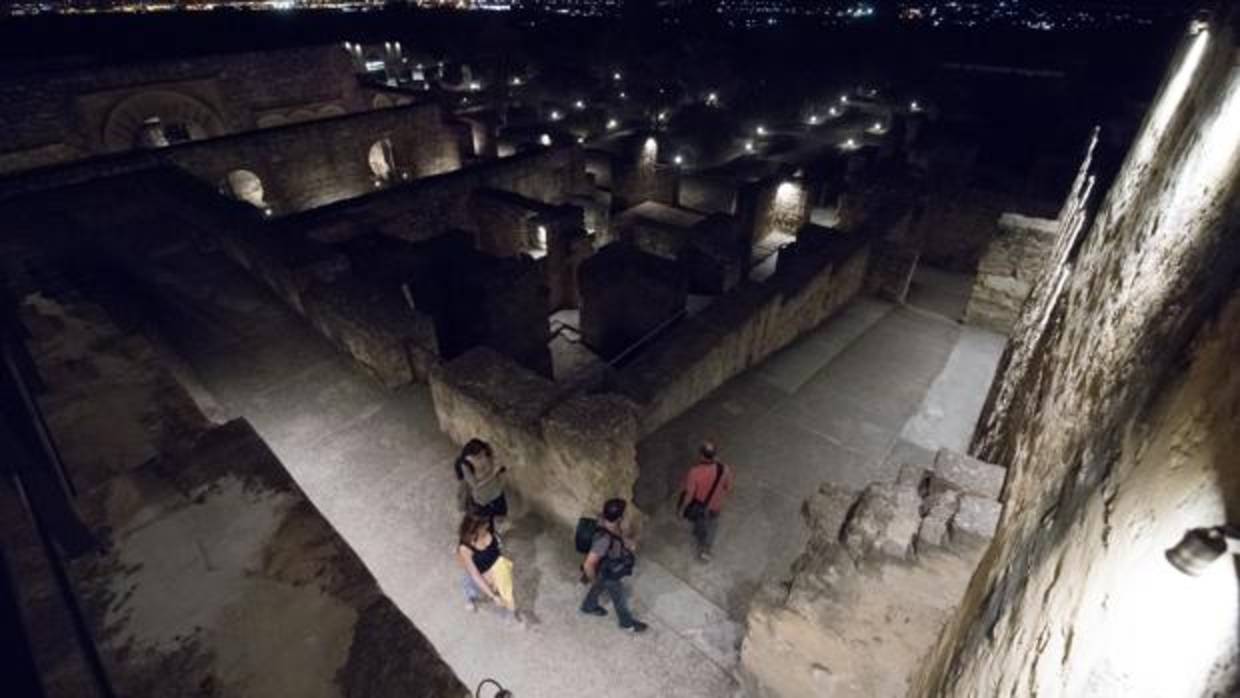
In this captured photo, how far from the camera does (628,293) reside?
9703mm

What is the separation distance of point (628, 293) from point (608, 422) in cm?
572

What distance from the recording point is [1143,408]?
155 cm

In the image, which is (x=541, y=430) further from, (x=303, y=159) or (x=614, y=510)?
(x=303, y=159)

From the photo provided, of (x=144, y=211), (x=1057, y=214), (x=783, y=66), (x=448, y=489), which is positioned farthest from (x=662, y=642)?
(x=783, y=66)

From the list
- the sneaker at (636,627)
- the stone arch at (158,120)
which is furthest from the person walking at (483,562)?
the stone arch at (158,120)

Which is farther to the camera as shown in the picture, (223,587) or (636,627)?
(636,627)

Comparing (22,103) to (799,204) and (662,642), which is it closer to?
(662,642)

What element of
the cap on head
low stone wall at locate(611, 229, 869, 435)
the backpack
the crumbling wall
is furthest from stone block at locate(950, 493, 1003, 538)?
low stone wall at locate(611, 229, 869, 435)

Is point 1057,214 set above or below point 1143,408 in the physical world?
below

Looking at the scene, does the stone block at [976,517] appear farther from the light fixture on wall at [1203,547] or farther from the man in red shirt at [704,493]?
the light fixture on wall at [1203,547]

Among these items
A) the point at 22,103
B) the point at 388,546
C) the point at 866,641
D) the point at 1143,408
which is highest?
the point at 1143,408

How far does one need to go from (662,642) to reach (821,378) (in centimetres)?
472

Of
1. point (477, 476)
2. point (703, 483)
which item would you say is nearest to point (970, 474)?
point (703, 483)

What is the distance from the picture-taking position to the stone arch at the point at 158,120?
12.9 metres
